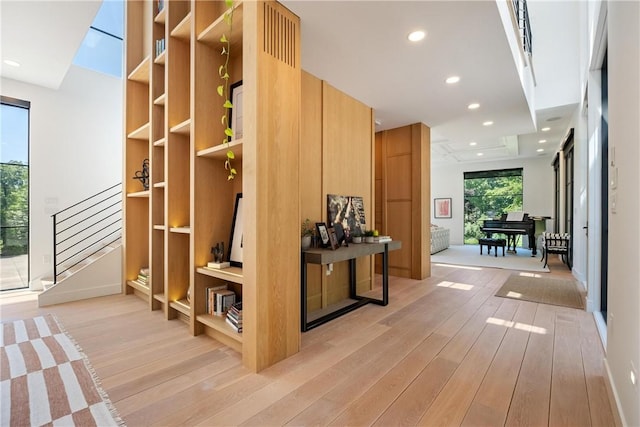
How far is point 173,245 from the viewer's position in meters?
3.11

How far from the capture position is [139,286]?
3844 millimetres

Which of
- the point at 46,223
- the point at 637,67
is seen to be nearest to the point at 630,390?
the point at 637,67

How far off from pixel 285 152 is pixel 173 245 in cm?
170

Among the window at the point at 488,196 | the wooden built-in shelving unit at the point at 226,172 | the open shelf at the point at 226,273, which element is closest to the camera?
the wooden built-in shelving unit at the point at 226,172

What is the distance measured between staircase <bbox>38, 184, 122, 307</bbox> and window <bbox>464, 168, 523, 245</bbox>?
10.3 metres

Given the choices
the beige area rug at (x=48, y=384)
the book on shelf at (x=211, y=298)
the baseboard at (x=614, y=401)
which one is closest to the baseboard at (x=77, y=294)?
the beige area rug at (x=48, y=384)

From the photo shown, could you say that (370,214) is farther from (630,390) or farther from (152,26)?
(152,26)

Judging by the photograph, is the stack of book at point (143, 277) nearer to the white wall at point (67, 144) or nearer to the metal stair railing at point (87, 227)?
the metal stair railing at point (87, 227)

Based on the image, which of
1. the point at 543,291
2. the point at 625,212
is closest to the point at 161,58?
the point at 625,212

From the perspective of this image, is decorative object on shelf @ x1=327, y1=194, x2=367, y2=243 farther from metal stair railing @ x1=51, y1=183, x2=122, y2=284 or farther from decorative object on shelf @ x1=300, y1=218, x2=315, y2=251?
metal stair railing @ x1=51, y1=183, x2=122, y2=284

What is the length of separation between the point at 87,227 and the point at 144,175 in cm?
186

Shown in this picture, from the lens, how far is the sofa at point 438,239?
27.8 ft

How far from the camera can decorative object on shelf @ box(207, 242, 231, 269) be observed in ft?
8.63

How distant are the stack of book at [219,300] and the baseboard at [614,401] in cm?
267
